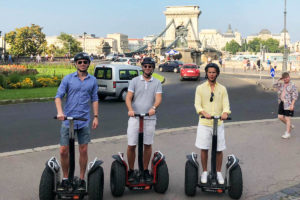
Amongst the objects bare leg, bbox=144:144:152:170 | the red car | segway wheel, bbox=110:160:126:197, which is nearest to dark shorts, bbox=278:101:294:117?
bare leg, bbox=144:144:152:170

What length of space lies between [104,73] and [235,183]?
40.0 ft

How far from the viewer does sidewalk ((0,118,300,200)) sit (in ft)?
16.5

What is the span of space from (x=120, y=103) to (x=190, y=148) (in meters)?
8.47

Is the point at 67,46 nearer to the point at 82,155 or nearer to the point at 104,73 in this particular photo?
the point at 104,73

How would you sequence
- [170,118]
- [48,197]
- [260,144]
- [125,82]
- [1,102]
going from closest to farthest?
1. [48,197]
2. [260,144]
3. [170,118]
4. [1,102]
5. [125,82]

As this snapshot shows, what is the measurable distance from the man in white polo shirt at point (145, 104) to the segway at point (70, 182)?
0.55 meters

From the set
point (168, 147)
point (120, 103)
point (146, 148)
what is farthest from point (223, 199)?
point (120, 103)

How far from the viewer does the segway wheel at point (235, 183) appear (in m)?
4.78

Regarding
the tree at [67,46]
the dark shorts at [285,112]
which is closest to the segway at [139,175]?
the dark shorts at [285,112]

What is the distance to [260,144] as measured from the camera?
25.9ft

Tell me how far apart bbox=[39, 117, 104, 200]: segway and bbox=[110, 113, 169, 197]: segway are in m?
0.29

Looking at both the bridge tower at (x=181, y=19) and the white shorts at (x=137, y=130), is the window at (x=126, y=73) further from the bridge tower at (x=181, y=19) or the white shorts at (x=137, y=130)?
the bridge tower at (x=181, y=19)

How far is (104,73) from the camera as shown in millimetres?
16391

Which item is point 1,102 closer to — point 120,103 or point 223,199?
point 120,103
